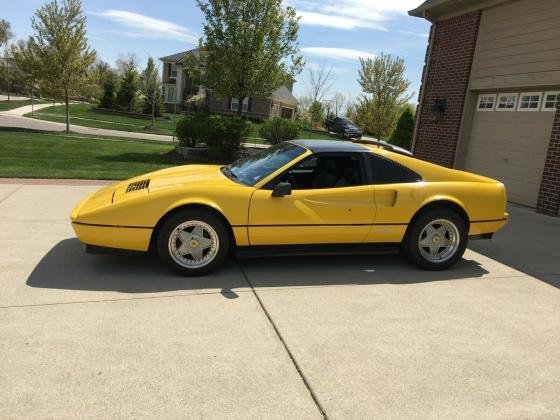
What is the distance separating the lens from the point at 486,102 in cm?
1140

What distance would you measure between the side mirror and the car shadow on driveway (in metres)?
0.82

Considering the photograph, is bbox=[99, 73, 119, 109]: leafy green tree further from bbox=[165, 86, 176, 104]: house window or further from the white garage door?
the white garage door

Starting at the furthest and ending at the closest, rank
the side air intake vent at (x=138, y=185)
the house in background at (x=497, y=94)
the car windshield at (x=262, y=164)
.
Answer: the house in background at (x=497, y=94) → the car windshield at (x=262, y=164) → the side air intake vent at (x=138, y=185)

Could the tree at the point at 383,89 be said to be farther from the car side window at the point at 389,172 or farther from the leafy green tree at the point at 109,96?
the leafy green tree at the point at 109,96

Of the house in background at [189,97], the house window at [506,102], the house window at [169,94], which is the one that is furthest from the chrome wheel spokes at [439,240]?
the house window at [169,94]

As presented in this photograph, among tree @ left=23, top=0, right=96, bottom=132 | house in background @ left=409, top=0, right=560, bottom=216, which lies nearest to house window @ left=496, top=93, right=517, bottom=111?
house in background @ left=409, top=0, right=560, bottom=216

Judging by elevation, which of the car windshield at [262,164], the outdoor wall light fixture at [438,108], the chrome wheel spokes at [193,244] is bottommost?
the chrome wheel spokes at [193,244]

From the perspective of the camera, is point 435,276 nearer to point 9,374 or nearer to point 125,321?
point 125,321

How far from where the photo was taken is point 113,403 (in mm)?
2668

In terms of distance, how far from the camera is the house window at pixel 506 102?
34.7ft

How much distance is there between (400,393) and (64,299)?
270 centimetres

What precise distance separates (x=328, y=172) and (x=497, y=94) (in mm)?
7659

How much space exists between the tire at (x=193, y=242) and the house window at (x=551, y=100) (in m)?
7.72

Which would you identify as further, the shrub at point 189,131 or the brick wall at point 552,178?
the shrub at point 189,131
